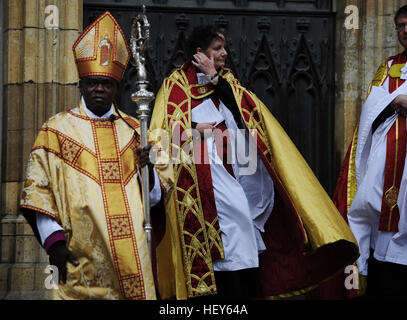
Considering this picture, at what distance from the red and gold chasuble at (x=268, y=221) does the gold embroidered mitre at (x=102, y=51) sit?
904mm

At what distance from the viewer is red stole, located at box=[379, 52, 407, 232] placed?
6.59 m

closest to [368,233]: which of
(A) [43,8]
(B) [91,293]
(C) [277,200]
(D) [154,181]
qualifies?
(C) [277,200]

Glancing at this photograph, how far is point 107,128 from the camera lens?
5539mm

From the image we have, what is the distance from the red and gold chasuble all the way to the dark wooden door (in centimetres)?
161

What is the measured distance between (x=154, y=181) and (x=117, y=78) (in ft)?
2.15

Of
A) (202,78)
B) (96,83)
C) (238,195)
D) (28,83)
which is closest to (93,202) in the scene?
(96,83)

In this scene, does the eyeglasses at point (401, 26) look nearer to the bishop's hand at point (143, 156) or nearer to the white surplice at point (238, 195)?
the white surplice at point (238, 195)

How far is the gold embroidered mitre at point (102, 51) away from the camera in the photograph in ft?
18.0

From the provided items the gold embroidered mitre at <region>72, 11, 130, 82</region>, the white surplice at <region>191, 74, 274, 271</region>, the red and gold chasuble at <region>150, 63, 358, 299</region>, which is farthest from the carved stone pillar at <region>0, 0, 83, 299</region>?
the gold embroidered mitre at <region>72, 11, 130, 82</region>

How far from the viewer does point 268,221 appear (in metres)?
6.74

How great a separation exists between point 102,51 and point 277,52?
314 cm

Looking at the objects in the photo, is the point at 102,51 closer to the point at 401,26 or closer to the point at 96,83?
the point at 96,83
